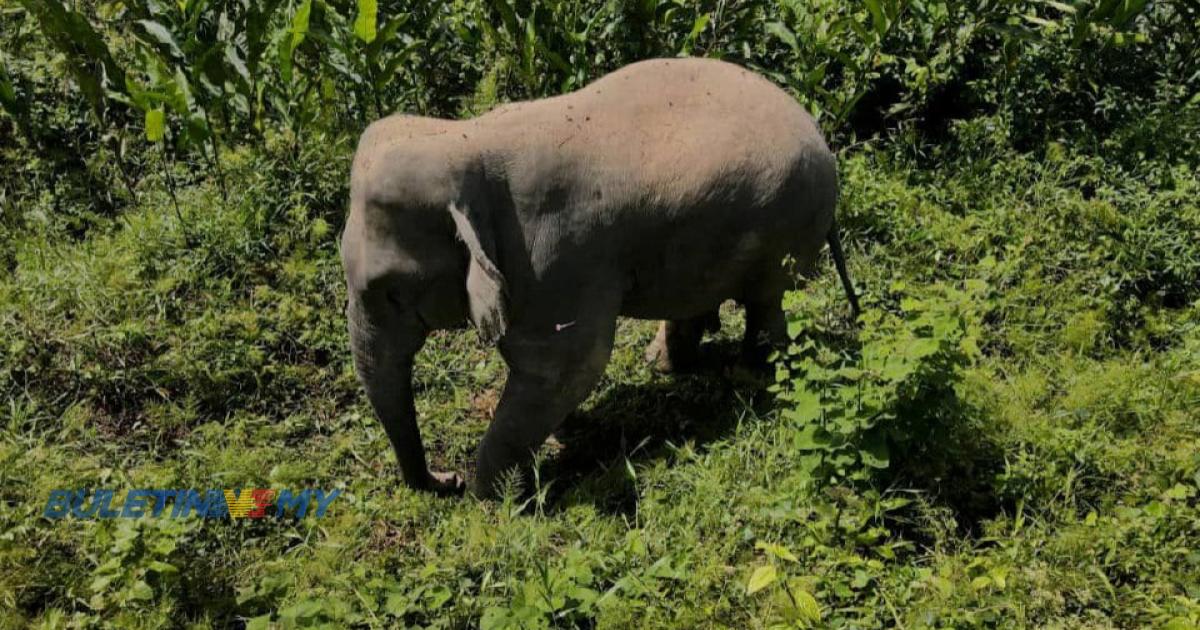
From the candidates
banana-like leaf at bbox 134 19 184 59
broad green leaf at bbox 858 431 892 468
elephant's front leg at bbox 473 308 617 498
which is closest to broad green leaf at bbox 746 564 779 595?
broad green leaf at bbox 858 431 892 468

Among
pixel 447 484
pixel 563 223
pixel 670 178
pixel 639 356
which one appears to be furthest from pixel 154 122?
pixel 670 178

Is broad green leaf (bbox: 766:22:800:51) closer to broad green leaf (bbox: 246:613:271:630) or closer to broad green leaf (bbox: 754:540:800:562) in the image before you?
broad green leaf (bbox: 754:540:800:562)

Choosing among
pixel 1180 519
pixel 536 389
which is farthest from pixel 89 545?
pixel 1180 519

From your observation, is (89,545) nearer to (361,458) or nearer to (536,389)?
(361,458)

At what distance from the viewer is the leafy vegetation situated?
11.0 feet

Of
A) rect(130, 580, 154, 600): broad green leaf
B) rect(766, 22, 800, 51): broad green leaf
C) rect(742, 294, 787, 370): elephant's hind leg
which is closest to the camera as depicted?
rect(130, 580, 154, 600): broad green leaf

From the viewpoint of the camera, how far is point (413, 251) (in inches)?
139

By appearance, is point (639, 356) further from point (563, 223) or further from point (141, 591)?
point (141, 591)

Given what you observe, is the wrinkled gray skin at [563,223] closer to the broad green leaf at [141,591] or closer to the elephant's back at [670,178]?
the elephant's back at [670,178]

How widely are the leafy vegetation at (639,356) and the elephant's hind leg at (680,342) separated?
11 cm

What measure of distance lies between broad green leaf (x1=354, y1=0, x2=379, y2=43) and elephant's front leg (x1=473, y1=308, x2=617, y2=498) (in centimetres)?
249

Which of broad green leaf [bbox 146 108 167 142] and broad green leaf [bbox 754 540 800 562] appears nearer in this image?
broad green leaf [bbox 754 540 800 562]

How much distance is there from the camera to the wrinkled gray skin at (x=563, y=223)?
11.5 ft

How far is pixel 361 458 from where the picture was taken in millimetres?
4422
